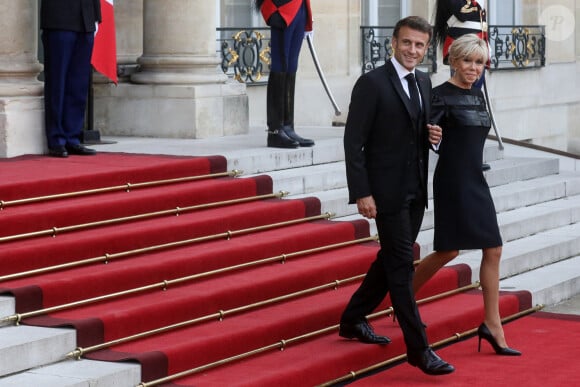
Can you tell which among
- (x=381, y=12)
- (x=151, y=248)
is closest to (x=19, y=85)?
(x=151, y=248)

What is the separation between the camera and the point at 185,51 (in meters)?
12.8

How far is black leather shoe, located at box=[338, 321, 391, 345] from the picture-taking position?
8.25 meters

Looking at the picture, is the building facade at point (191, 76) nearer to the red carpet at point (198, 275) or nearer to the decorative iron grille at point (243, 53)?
the decorative iron grille at point (243, 53)

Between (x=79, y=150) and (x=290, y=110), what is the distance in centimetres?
181

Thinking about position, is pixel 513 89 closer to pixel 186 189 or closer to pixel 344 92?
pixel 344 92

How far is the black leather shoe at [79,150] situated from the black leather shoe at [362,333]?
3382mm

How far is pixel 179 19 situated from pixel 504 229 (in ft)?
10.9

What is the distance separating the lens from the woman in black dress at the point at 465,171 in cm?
815

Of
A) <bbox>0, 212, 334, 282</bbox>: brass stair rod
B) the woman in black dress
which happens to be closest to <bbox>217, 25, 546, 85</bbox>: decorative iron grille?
<bbox>0, 212, 334, 282</bbox>: brass stair rod

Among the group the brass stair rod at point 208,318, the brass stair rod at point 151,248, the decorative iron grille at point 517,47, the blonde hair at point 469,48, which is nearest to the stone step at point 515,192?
the brass stair rod at point 151,248

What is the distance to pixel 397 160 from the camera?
7.74 meters

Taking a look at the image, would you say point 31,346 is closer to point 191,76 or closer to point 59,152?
point 59,152

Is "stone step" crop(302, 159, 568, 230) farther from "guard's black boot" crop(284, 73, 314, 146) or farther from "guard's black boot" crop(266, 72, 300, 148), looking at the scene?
"guard's black boot" crop(266, 72, 300, 148)

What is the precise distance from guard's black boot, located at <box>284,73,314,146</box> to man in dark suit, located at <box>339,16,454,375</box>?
12.9ft
